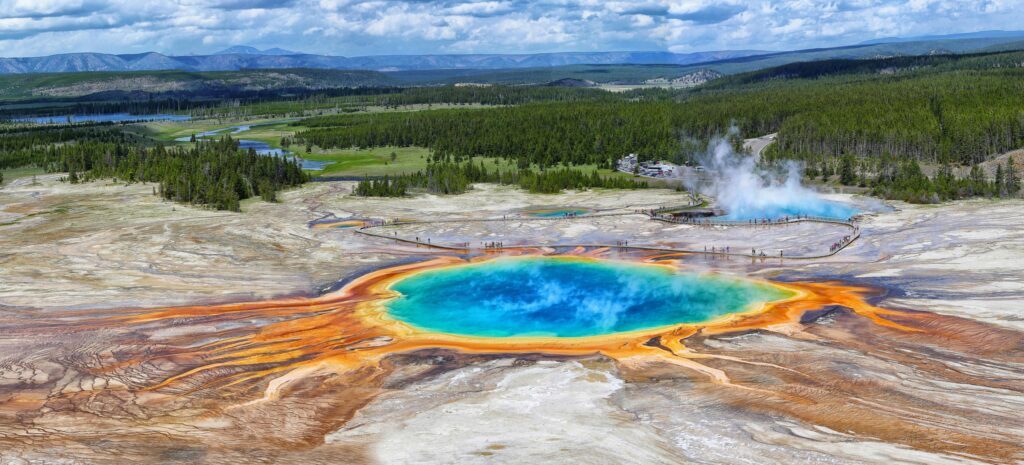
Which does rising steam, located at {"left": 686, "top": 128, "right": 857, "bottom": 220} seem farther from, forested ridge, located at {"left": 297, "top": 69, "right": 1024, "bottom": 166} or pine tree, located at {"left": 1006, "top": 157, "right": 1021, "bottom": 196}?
pine tree, located at {"left": 1006, "top": 157, "right": 1021, "bottom": 196}

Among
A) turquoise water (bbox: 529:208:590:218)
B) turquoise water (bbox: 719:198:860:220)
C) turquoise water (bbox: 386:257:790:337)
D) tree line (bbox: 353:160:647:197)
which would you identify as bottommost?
turquoise water (bbox: 386:257:790:337)

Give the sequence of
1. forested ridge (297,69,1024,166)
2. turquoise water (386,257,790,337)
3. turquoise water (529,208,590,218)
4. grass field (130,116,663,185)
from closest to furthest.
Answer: turquoise water (386,257,790,337), turquoise water (529,208,590,218), forested ridge (297,69,1024,166), grass field (130,116,663,185)

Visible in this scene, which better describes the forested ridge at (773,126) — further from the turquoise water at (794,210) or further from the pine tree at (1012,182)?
the turquoise water at (794,210)

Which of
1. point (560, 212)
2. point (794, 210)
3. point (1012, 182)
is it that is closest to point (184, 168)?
point (560, 212)

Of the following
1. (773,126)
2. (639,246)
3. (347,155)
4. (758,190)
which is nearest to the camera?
(639,246)

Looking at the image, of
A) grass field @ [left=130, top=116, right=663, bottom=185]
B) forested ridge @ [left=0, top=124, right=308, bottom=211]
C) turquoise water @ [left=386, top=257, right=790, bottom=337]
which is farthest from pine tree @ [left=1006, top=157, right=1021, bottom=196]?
forested ridge @ [left=0, top=124, right=308, bottom=211]

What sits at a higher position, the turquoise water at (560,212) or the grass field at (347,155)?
the grass field at (347,155)

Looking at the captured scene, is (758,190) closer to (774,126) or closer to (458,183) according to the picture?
(458,183)

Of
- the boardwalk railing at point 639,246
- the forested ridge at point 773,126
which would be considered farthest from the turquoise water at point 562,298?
the forested ridge at point 773,126

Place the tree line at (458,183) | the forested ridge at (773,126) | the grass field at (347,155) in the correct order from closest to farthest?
the tree line at (458,183), the forested ridge at (773,126), the grass field at (347,155)

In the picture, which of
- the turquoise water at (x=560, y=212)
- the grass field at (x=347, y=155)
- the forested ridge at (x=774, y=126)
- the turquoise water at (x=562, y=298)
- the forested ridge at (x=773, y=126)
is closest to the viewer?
the turquoise water at (x=562, y=298)
